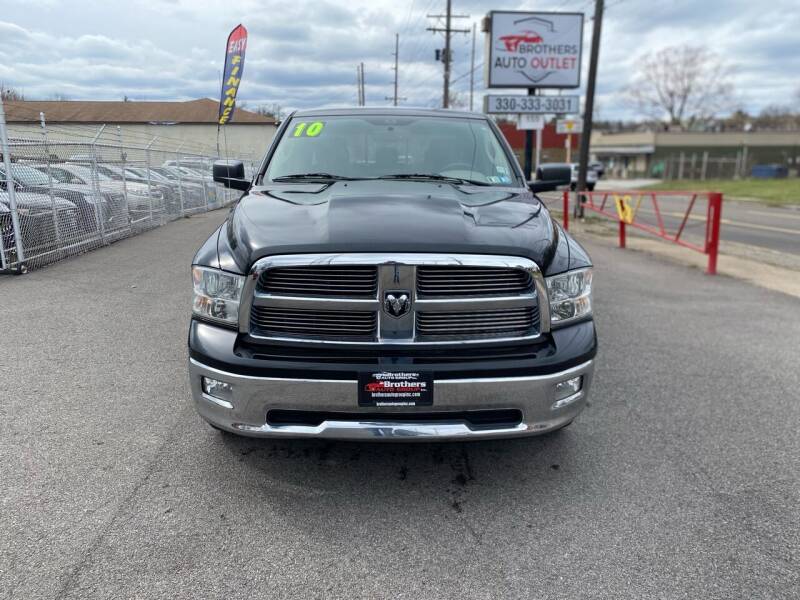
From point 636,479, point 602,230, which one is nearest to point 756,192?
point 602,230

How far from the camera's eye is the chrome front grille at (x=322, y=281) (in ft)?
8.96

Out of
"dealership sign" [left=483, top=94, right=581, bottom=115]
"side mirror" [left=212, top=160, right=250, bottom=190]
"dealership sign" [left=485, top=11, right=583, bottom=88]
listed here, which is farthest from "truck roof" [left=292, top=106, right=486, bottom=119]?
"dealership sign" [left=485, top=11, right=583, bottom=88]

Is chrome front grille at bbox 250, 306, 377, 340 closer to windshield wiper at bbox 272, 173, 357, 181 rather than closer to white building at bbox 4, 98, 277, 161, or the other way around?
windshield wiper at bbox 272, 173, 357, 181

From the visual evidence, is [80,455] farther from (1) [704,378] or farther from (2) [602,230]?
(2) [602,230]

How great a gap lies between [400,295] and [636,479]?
1.63m

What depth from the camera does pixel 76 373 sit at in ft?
15.0

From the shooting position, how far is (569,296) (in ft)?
9.69

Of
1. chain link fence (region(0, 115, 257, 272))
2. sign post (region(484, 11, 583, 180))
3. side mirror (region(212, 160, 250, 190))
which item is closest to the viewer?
side mirror (region(212, 160, 250, 190))

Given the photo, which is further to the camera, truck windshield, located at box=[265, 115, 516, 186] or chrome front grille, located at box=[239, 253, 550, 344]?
truck windshield, located at box=[265, 115, 516, 186]

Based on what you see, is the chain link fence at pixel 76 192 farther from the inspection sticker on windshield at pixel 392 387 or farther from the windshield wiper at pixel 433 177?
the inspection sticker on windshield at pixel 392 387

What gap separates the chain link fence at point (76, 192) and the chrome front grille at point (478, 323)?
7381 millimetres

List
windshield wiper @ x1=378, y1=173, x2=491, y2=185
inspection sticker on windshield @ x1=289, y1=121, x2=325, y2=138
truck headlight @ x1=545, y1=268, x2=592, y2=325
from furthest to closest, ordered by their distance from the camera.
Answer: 1. inspection sticker on windshield @ x1=289, y1=121, x2=325, y2=138
2. windshield wiper @ x1=378, y1=173, x2=491, y2=185
3. truck headlight @ x1=545, y1=268, x2=592, y2=325

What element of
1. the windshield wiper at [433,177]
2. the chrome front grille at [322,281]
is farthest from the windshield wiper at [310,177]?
the chrome front grille at [322,281]

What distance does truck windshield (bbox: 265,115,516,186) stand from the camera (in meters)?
4.13
